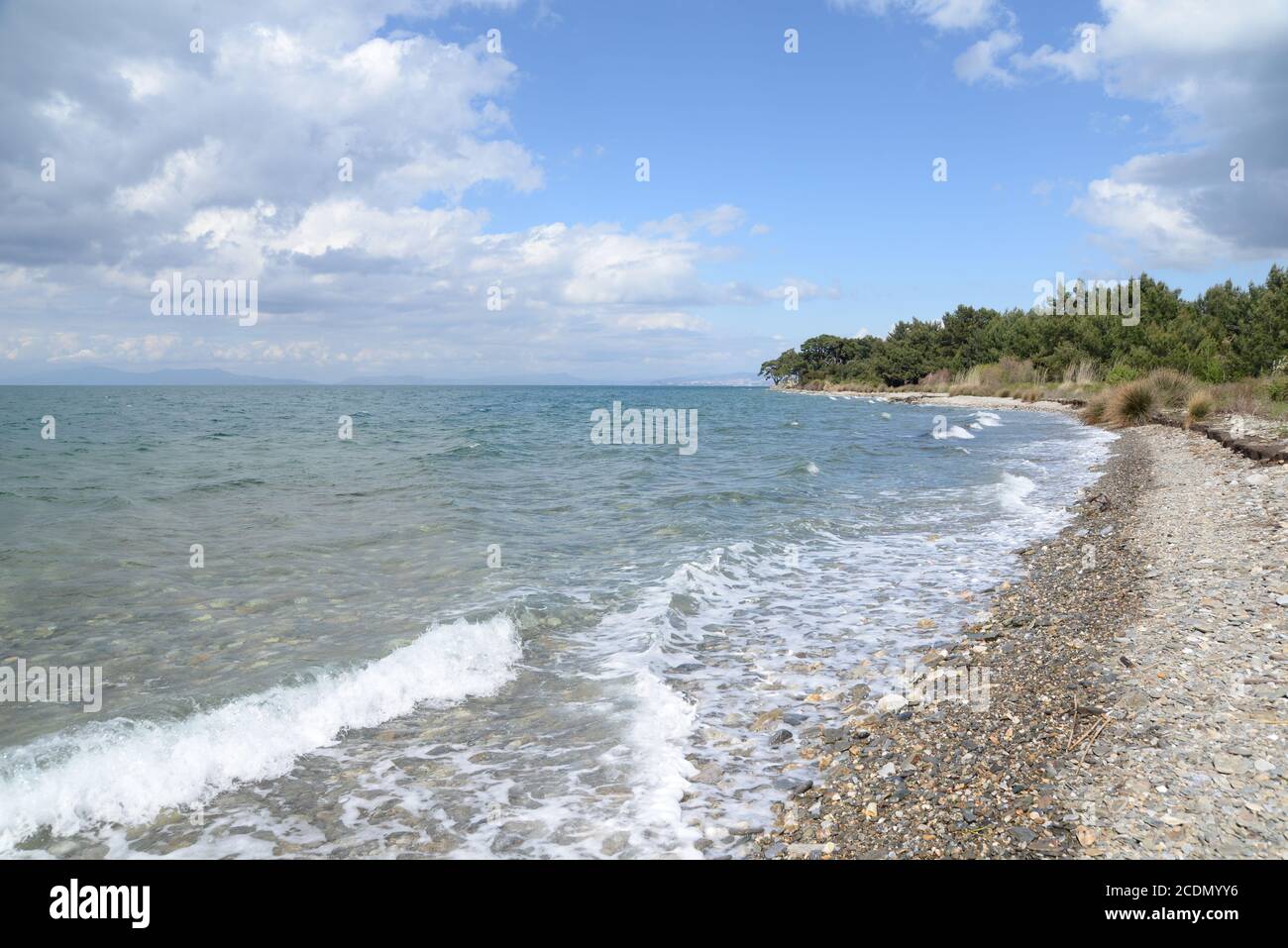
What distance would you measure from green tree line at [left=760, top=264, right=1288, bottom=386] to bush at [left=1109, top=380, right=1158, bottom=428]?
9.89 metres

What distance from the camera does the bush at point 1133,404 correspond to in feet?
110

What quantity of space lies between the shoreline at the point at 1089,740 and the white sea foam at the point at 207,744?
12.3 feet

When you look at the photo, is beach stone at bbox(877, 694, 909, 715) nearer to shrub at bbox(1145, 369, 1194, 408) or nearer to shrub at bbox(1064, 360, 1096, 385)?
shrub at bbox(1145, 369, 1194, 408)

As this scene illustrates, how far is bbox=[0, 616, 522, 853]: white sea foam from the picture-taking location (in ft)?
16.0

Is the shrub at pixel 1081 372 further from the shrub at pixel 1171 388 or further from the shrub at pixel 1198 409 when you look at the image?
the shrub at pixel 1198 409

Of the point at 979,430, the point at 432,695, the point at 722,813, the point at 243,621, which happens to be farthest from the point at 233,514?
the point at 979,430

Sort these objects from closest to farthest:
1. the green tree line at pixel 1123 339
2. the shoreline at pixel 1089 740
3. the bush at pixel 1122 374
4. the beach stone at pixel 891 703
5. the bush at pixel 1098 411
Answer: the shoreline at pixel 1089 740
the beach stone at pixel 891 703
the bush at pixel 1098 411
the green tree line at pixel 1123 339
the bush at pixel 1122 374

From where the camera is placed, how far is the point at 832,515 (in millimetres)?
16156

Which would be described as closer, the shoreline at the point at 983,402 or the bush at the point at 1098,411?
the bush at the point at 1098,411

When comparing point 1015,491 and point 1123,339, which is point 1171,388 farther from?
point 1123,339

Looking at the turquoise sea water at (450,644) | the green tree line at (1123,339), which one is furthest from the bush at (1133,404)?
the turquoise sea water at (450,644)
